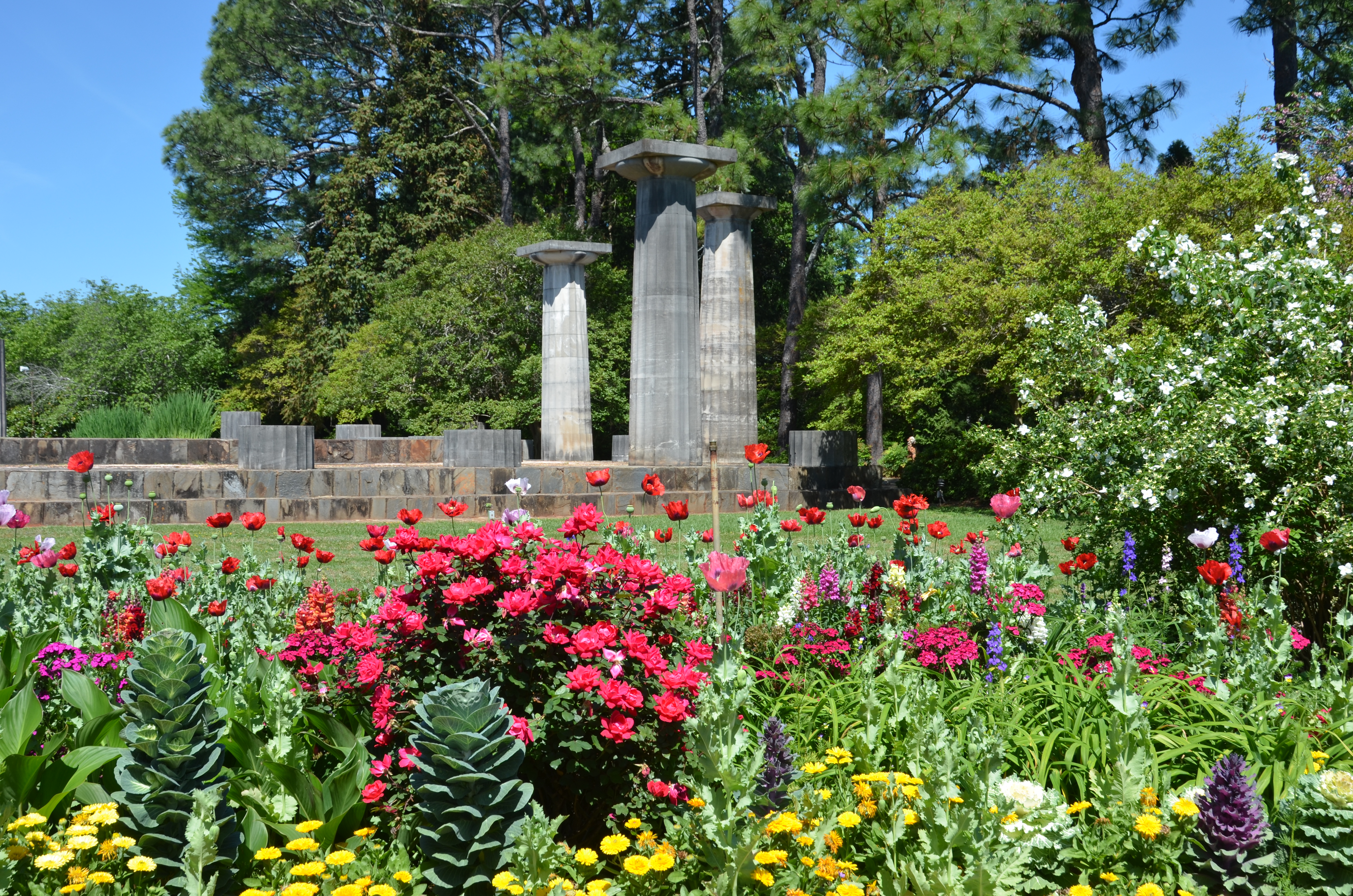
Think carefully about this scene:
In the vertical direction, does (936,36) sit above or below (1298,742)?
above

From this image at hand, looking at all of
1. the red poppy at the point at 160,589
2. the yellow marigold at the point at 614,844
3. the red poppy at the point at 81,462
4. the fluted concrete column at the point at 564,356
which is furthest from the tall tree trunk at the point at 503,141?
the yellow marigold at the point at 614,844

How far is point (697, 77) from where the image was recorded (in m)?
24.8

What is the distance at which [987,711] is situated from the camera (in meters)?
3.93

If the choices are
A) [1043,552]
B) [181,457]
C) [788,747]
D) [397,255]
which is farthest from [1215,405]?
[397,255]

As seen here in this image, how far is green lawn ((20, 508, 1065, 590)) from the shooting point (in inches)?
367

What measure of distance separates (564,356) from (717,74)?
810cm

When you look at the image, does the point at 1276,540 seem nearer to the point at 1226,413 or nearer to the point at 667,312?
the point at 1226,413

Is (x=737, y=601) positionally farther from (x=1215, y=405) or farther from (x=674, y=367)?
(x=674, y=367)

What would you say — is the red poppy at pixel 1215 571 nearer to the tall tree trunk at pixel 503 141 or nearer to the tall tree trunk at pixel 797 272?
the tall tree trunk at pixel 797 272

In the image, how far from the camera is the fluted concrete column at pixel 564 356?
22609mm

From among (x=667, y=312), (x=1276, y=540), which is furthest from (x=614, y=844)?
(x=667, y=312)

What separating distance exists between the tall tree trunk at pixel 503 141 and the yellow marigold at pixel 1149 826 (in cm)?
2944

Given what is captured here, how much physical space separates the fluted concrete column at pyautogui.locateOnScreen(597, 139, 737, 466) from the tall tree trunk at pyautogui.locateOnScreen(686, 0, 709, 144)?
7.01 metres

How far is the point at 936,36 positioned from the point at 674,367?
724 cm
